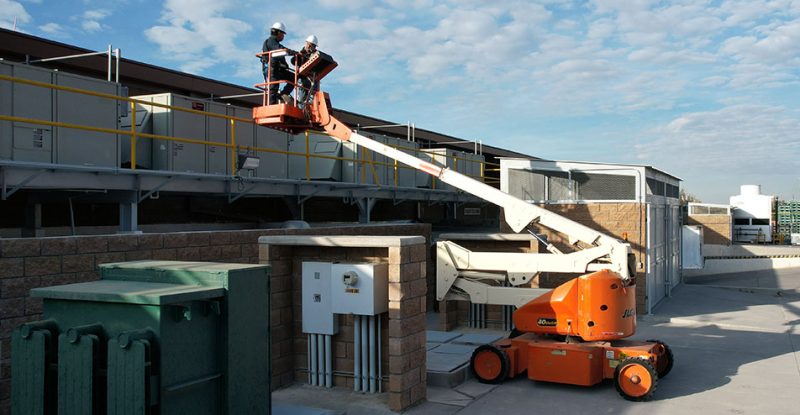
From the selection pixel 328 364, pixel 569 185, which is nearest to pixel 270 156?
pixel 328 364

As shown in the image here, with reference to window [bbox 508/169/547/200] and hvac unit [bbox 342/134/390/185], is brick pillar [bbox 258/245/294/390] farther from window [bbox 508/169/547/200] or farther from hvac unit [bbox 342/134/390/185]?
window [bbox 508/169/547/200]

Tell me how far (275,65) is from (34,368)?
7766mm

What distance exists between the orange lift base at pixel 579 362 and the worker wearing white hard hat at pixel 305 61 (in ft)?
18.8

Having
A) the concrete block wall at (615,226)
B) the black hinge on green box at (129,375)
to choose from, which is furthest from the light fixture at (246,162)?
the concrete block wall at (615,226)

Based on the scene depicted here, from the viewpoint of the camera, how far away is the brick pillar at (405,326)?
812cm

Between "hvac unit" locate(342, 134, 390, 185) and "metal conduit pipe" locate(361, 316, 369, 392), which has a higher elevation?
"hvac unit" locate(342, 134, 390, 185)

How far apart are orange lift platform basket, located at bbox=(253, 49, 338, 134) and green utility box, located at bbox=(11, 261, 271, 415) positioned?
604cm

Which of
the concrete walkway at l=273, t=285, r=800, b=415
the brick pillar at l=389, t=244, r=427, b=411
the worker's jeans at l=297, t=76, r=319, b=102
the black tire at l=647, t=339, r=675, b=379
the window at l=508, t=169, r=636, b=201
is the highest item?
the worker's jeans at l=297, t=76, r=319, b=102

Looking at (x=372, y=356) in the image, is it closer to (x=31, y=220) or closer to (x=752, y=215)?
(x=31, y=220)

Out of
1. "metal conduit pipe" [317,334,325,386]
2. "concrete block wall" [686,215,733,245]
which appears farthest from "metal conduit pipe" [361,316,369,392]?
"concrete block wall" [686,215,733,245]

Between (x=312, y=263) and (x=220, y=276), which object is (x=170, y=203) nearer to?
(x=312, y=263)

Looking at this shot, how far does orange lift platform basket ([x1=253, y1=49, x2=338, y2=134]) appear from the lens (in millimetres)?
11578

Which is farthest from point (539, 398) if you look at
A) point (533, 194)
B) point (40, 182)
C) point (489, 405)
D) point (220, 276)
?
point (533, 194)

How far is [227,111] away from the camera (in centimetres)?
1354
